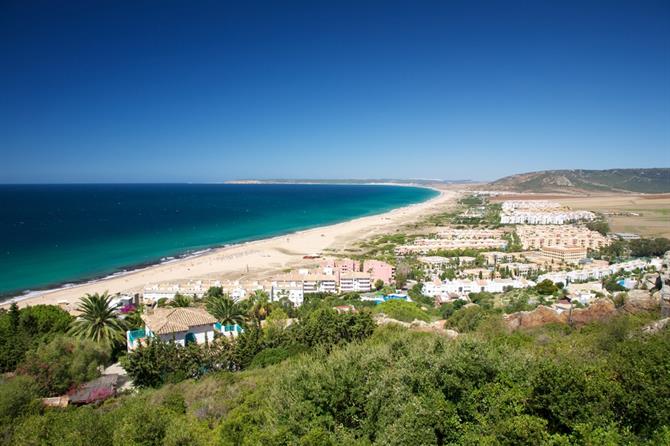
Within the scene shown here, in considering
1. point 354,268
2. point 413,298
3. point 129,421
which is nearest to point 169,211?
point 354,268

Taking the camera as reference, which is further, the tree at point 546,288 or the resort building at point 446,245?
the resort building at point 446,245

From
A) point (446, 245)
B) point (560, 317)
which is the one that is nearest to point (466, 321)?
point (560, 317)

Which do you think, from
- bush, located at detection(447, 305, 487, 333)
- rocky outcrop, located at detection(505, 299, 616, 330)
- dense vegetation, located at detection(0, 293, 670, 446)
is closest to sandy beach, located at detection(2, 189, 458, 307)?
bush, located at detection(447, 305, 487, 333)

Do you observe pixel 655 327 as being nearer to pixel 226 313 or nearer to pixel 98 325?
pixel 226 313

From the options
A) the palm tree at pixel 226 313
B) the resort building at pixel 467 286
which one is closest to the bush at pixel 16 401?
the palm tree at pixel 226 313

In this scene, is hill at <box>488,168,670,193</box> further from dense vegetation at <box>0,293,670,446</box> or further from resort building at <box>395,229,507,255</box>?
dense vegetation at <box>0,293,670,446</box>

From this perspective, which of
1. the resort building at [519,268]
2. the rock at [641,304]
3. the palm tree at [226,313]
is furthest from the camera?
the resort building at [519,268]

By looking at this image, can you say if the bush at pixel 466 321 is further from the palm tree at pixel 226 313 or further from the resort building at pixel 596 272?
the resort building at pixel 596 272
